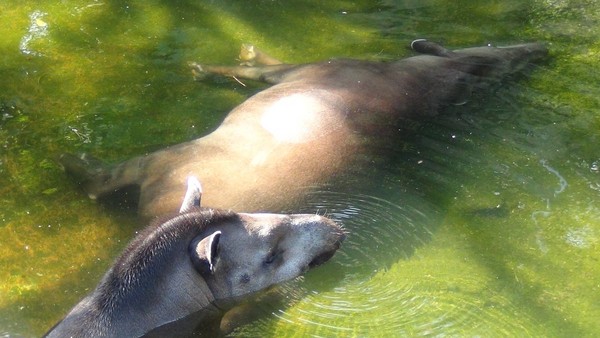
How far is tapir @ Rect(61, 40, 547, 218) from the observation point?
6617 mm

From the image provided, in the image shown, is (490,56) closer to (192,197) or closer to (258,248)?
(258,248)

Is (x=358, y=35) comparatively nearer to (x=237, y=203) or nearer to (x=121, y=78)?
(x=121, y=78)

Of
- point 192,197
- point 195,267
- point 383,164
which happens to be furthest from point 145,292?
point 383,164

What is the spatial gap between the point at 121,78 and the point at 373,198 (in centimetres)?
289

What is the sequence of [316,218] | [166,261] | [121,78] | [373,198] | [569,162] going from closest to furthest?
[166,261] < [316,218] < [373,198] < [569,162] < [121,78]

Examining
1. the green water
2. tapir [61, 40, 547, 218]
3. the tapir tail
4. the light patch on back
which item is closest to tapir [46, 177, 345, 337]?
the green water

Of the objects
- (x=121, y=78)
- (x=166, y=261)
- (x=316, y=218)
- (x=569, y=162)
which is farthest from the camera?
(x=121, y=78)

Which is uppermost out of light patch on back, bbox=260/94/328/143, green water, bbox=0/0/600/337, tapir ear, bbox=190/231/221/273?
tapir ear, bbox=190/231/221/273

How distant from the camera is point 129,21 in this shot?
30.6ft

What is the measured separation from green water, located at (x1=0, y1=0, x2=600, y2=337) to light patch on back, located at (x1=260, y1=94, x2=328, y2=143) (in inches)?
23.5

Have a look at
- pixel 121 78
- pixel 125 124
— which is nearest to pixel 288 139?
pixel 125 124

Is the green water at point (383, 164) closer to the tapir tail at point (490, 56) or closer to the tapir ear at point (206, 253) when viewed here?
the tapir tail at point (490, 56)

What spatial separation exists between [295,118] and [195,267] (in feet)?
6.65

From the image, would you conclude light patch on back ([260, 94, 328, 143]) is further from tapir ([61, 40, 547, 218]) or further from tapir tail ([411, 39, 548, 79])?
tapir tail ([411, 39, 548, 79])
